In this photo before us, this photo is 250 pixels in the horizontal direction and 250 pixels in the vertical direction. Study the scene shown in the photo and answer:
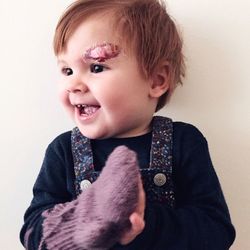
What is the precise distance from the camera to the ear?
26.3 inches

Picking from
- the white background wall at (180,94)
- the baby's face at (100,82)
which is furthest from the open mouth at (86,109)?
the white background wall at (180,94)

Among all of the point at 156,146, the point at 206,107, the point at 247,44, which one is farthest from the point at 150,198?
the point at 247,44

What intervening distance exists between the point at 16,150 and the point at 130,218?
33cm

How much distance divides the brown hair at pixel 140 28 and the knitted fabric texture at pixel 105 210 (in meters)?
0.17

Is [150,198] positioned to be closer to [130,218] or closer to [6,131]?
[130,218]

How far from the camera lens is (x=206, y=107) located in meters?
0.75

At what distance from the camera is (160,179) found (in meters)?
0.64

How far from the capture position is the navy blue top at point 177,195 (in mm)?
594

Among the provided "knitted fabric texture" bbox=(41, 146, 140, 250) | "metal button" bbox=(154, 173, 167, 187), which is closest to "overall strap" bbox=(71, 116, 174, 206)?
"metal button" bbox=(154, 173, 167, 187)

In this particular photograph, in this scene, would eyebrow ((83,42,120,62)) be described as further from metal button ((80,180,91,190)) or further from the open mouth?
metal button ((80,180,91,190))

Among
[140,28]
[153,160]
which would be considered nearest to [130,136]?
[153,160]

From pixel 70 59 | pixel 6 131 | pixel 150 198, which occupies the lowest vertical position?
pixel 150 198

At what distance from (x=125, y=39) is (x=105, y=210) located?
25 centimetres

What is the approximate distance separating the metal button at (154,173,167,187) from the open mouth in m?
0.13
